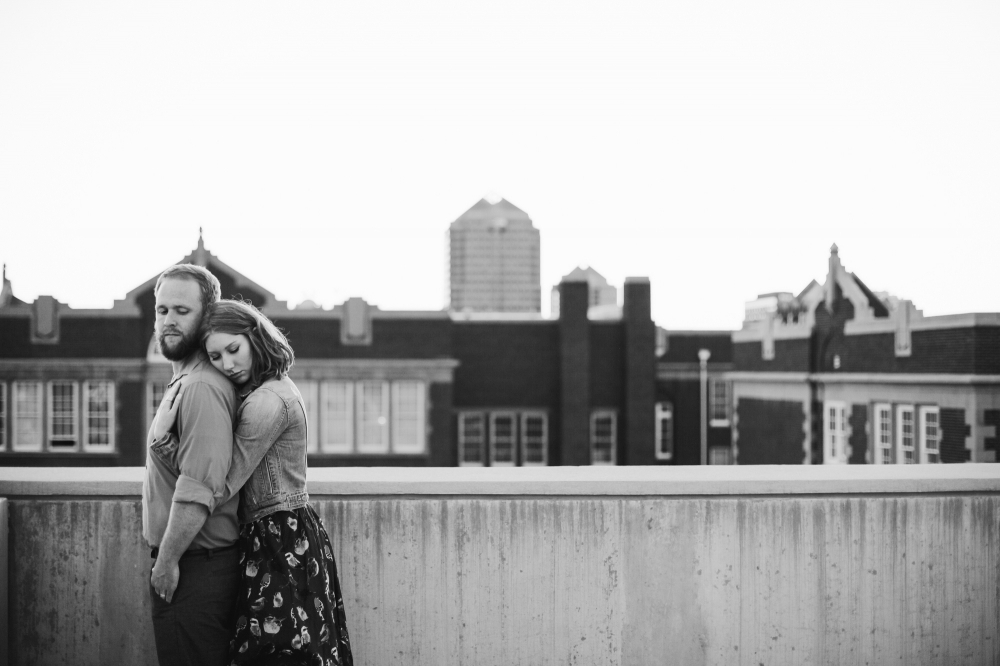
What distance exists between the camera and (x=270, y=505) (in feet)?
10.6

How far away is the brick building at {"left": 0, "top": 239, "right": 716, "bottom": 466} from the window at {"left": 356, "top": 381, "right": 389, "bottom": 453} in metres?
0.04

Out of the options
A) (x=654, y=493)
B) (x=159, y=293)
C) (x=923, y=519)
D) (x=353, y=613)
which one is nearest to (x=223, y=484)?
(x=159, y=293)

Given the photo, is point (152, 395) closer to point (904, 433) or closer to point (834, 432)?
point (834, 432)

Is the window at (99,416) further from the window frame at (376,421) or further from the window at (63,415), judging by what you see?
the window frame at (376,421)

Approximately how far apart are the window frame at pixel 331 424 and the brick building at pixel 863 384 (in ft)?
51.1

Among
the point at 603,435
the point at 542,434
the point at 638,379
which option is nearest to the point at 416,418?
the point at 542,434

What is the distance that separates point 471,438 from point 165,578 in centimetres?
3011

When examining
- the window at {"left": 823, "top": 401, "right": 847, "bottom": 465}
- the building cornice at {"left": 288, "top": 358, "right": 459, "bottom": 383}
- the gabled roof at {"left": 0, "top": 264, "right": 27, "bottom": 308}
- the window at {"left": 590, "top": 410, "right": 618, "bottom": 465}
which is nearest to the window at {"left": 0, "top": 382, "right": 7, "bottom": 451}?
the gabled roof at {"left": 0, "top": 264, "right": 27, "bottom": 308}

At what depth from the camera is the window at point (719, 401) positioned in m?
36.1

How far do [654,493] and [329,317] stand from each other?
27961 mm

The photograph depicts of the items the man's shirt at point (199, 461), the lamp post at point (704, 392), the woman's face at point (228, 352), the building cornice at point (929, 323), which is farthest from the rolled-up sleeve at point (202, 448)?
the lamp post at point (704, 392)

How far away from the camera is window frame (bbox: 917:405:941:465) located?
22517 millimetres

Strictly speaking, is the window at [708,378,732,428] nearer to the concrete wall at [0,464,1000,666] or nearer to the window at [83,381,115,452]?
the window at [83,381,115,452]

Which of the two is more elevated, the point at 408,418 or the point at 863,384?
the point at 863,384
